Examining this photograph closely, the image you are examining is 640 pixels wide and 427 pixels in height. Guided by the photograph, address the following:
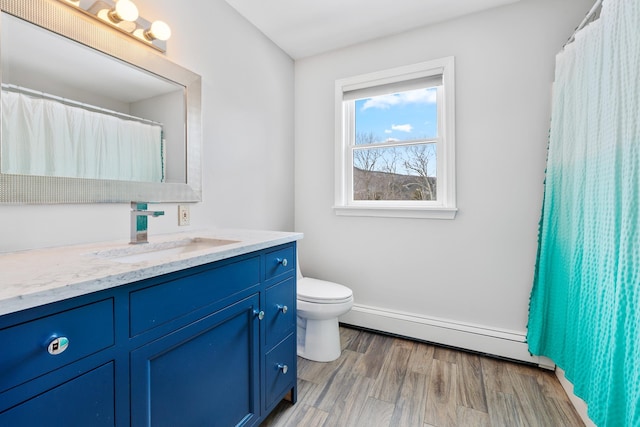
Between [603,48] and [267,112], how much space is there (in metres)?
1.90

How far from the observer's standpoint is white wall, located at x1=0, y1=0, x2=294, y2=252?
115cm

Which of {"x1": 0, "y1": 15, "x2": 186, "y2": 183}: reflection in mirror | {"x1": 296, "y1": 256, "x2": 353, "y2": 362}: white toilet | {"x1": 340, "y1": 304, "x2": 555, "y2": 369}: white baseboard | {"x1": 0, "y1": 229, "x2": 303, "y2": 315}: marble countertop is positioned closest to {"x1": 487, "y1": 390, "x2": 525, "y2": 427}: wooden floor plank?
{"x1": 340, "y1": 304, "x2": 555, "y2": 369}: white baseboard

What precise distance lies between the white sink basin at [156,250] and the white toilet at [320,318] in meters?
0.74

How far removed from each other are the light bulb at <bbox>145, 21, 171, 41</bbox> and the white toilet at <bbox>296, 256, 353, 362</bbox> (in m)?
1.59

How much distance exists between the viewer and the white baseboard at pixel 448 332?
1.92 meters

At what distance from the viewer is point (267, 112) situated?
2.26 metres

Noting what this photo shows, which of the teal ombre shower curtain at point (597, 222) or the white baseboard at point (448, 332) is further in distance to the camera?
the white baseboard at point (448, 332)

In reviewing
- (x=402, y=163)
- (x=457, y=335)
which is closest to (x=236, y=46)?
(x=402, y=163)

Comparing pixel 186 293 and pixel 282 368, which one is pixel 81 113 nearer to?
pixel 186 293

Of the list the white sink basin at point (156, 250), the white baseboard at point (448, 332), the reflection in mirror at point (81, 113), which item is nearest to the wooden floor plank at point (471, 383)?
the white baseboard at point (448, 332)

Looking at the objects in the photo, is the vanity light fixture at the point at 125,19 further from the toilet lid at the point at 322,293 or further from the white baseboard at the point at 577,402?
the white baseboard at the point at 577,402

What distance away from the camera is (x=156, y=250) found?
1338mm

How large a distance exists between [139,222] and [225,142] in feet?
2.55

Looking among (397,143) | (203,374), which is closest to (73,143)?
(203,374)
